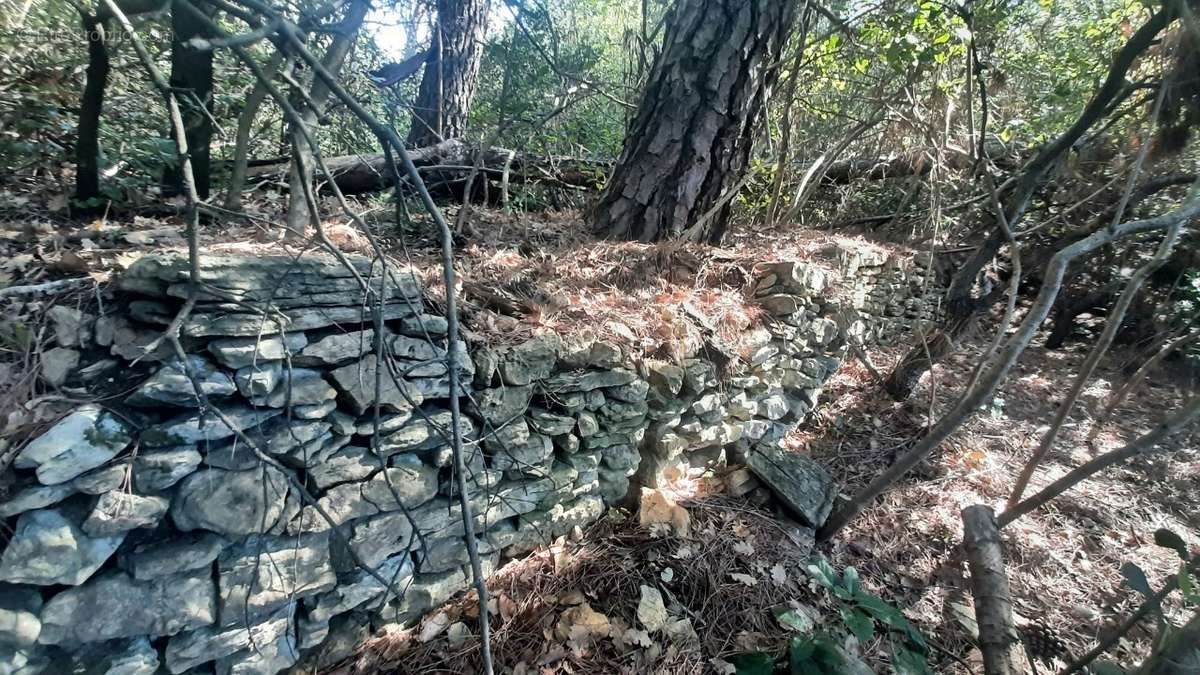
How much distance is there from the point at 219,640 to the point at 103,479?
637 millimetres

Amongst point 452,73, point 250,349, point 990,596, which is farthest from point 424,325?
point 452,73

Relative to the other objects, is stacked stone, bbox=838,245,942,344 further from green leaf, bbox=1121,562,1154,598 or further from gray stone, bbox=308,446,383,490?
gray stone, bbox=308,446,383,490

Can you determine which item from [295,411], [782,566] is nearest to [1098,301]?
[782,566]

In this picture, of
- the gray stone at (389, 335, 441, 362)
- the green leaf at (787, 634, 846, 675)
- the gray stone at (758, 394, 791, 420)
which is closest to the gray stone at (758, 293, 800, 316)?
the gray stone at (758, 394, 791, 420)

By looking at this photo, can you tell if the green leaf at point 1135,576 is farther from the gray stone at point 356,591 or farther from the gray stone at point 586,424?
the gray stone at point 356,591

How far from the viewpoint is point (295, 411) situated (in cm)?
169

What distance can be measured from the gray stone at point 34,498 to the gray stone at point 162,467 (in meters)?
0.14

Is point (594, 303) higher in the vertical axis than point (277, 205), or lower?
lower

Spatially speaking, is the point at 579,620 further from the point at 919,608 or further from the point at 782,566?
the point at 919,608

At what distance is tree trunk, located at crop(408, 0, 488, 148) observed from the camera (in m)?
4.36

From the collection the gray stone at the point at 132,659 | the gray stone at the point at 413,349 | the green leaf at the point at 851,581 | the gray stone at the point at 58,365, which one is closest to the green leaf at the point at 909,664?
the green leaf at the point at 851,581

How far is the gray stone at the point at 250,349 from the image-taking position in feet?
5.11

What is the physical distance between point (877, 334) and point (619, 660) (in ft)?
13.3

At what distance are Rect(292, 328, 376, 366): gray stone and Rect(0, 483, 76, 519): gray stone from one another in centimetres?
62
